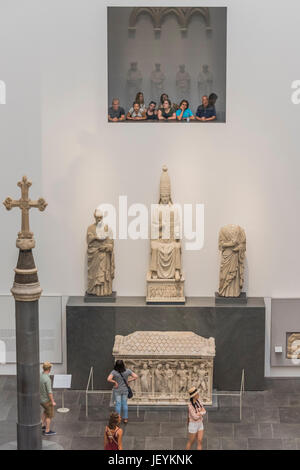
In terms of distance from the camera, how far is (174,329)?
60.5 feet

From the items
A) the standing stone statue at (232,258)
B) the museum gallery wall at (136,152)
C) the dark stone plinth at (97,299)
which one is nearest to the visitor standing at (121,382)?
the dark stone plinth at (97,299)

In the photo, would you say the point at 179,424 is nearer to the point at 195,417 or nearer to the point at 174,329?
the point at 195,417

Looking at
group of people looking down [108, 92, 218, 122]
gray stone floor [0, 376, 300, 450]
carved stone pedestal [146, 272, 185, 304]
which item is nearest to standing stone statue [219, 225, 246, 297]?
carved stone pedestal [146, 272, 185, 304]

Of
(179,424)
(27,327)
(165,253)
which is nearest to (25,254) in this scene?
(27,327)

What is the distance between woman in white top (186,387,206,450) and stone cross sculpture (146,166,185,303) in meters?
3.73

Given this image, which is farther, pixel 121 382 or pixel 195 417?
pixel 121 382

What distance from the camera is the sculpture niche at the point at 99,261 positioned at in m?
18.5

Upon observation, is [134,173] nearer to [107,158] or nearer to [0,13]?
[107,158]

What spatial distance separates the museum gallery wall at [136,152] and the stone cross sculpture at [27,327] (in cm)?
514

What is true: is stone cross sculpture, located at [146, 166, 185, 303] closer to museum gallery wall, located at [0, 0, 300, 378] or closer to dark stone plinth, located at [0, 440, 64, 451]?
museum gallery wall, located at [0, 0, 300, 378]

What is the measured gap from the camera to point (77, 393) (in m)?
18.5

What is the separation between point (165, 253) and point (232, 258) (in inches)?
56.6

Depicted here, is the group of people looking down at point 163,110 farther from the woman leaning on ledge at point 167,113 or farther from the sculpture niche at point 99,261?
the sculpture niche at point 99,261

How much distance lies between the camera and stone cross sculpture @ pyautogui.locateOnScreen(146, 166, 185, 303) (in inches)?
730
